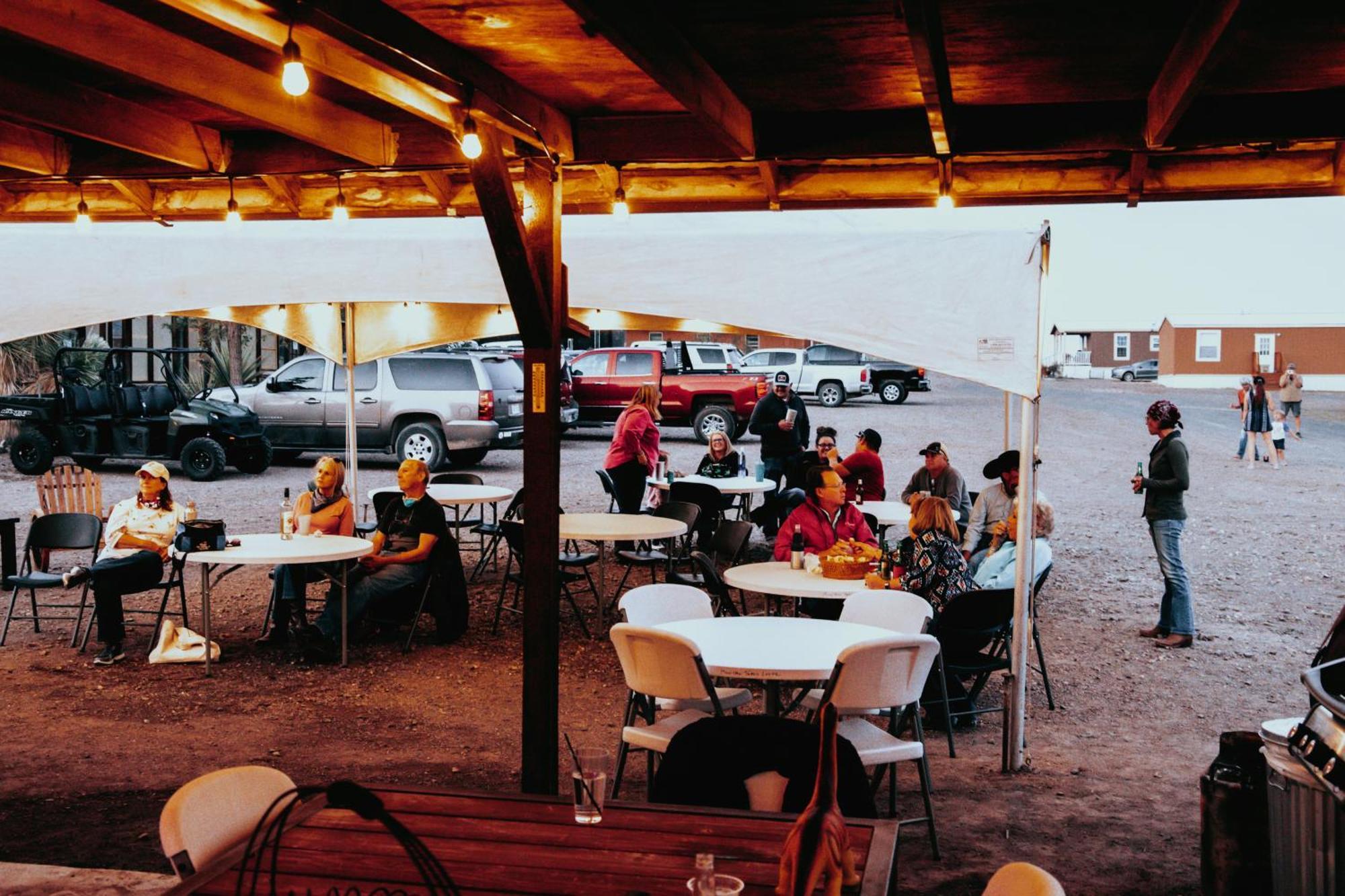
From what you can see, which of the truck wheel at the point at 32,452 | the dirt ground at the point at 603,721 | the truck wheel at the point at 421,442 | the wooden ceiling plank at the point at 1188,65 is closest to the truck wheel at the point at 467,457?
the truck wheel at the point at 421,442

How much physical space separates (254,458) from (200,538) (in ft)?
33.9

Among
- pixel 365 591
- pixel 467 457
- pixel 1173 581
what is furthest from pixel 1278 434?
pixel 365 591

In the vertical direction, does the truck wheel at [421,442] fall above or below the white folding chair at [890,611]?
above

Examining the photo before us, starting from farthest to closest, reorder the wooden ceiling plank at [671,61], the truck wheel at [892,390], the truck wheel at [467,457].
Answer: the truck wheel at [892,390] → the truck wheel at [467,457] → the wooden ceiling plank at [671,61]

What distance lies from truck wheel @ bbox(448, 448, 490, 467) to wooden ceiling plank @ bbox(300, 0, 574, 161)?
1344 cm

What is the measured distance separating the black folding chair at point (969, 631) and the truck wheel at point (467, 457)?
1271cm

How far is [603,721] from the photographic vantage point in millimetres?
6641

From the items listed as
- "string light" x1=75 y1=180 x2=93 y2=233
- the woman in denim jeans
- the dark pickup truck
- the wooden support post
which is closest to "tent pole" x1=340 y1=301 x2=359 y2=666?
"string light" x1=75 y1=180 x2=93 y2=233

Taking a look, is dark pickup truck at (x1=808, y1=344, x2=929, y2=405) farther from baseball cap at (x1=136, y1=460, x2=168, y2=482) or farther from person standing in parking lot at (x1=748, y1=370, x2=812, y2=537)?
baseball cap at (x1=136, y1=460, x2=168, y2=482)

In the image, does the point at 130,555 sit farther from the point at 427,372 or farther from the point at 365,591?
the point at 427,372

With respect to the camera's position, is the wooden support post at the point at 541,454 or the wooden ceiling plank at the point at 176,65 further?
the wooden support post at the point at 541,454

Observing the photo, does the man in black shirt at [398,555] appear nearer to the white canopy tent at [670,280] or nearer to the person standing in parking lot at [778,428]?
the white canopy tent at [670,280]

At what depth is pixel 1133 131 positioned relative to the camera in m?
5.21

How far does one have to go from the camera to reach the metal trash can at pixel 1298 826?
3.71 m
